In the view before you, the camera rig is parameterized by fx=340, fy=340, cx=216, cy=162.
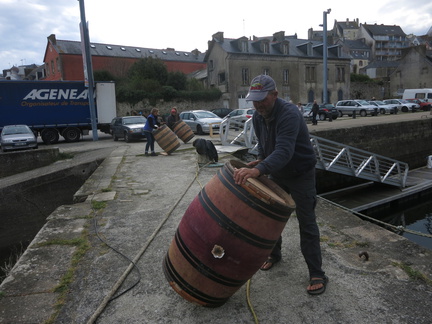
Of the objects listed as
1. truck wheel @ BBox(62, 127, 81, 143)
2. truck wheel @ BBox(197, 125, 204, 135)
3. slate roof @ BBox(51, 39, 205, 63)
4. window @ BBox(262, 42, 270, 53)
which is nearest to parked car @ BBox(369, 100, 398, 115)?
window @ BBox(262, 42, 270, 53)

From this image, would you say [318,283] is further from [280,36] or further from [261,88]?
[280,36]

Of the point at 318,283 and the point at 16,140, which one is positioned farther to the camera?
the point at 16,140

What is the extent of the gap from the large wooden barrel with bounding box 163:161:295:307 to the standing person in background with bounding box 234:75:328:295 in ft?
1.53

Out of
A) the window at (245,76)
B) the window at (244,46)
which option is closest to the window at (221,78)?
the window at (245,76)

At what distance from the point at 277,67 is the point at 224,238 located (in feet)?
138

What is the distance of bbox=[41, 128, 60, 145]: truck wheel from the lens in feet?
62.4

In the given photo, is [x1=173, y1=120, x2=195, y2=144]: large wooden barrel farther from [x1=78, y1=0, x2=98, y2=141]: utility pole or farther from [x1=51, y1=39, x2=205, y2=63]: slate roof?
[x1=51, y1=39, x2=205, y2=63]: slate roof

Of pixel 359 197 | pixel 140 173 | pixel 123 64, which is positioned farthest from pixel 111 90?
pixel 123 64

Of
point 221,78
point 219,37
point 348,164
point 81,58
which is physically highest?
point 219,37

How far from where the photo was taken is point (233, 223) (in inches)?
91.4

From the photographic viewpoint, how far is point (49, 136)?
1914cm

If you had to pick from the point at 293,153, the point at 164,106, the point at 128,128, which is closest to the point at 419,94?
the point at 164,106

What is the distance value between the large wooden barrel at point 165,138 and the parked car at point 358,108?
79.1 ft

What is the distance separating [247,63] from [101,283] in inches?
1535
